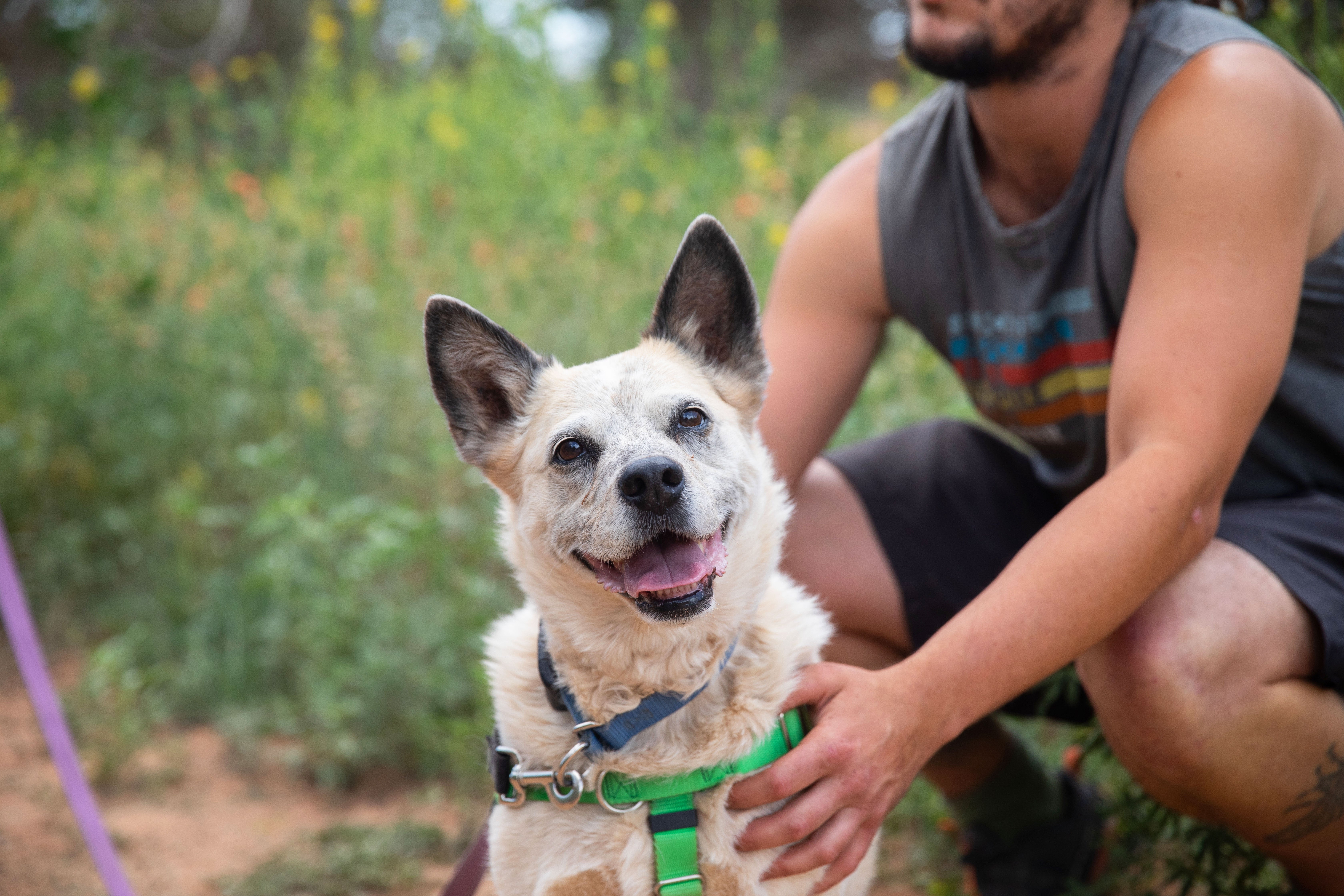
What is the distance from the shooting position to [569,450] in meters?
1.77

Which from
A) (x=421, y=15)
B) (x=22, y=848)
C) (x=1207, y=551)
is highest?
(x=421, y=15)

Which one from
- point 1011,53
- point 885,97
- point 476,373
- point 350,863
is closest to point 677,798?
point 476,373

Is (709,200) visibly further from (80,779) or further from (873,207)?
(80,779)

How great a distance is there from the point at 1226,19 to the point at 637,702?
1.80m

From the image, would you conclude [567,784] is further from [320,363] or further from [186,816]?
[320,363]

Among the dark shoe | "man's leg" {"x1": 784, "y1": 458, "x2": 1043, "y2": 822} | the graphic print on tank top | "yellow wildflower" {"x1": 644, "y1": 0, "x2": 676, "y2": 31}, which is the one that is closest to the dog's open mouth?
"man's leg" {"x1": 784, "y1": 458, "x2": 1043, "y2": 822}

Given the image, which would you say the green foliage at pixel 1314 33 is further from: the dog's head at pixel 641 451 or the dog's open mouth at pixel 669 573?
the dog's open mouth at pixel 669 573

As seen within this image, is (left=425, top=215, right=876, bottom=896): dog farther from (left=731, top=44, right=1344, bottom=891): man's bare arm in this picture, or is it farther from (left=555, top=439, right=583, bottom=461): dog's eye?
(left=731, top=44, right=1344, bottom=891): man's bare arm

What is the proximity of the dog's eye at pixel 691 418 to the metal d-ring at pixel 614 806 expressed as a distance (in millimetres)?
618

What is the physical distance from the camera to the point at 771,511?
1.82 meters

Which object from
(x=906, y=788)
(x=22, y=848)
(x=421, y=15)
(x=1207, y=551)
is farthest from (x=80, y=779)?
(x=421, y=15)

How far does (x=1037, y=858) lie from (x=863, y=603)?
76cm

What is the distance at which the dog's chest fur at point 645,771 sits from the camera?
5.21 feet

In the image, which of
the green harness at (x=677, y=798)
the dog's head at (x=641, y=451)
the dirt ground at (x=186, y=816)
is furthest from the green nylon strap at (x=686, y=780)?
the dirt ground at (x=186, y=816)
